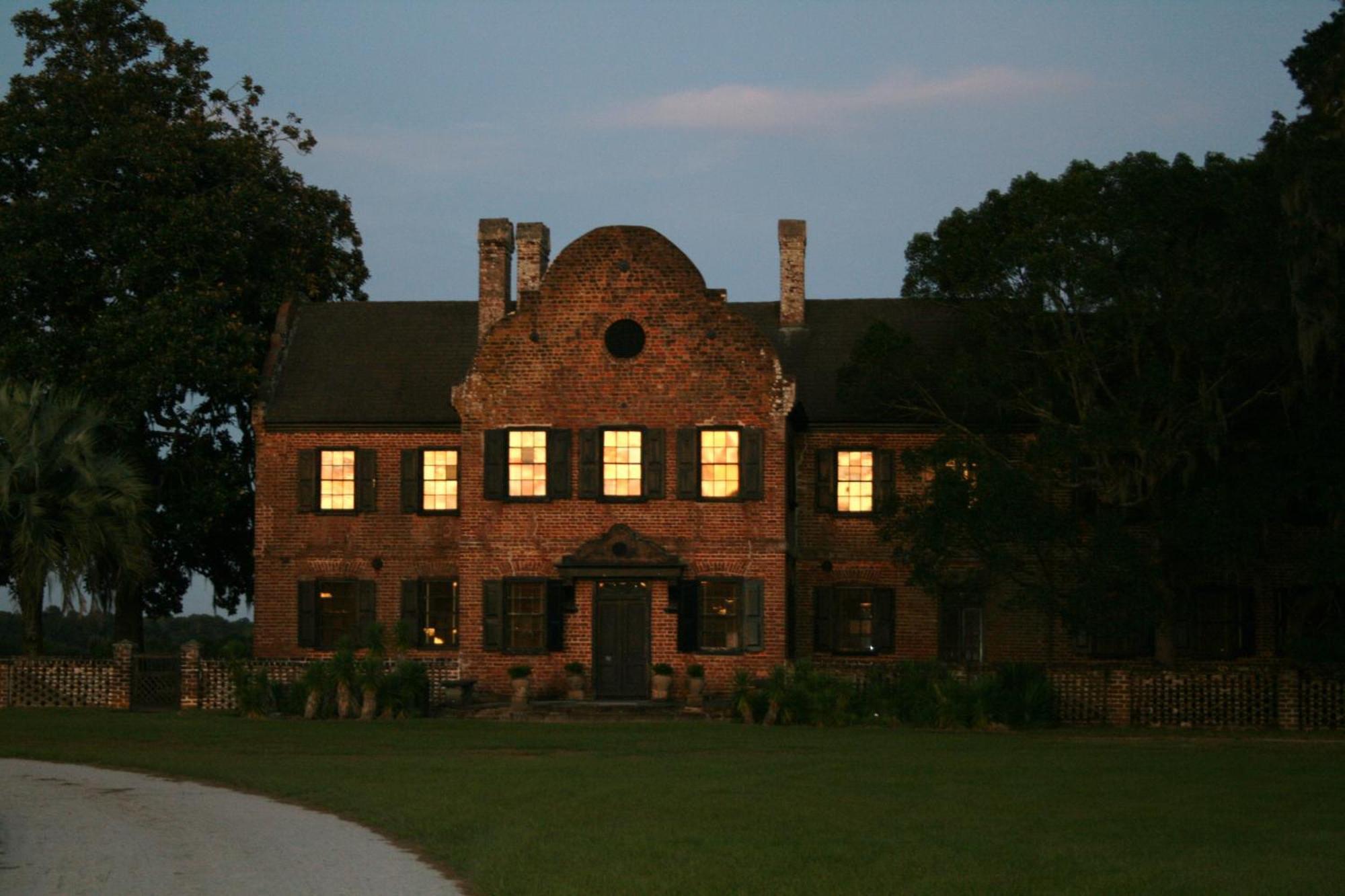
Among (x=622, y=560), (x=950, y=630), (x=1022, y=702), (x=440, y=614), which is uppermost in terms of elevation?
(x=622, y=560)

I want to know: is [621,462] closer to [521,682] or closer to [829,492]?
[829,492]

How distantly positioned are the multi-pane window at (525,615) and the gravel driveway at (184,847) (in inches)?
580

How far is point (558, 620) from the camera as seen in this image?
33.7m

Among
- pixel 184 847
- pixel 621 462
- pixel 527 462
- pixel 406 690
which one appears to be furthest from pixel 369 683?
pixel 184 847

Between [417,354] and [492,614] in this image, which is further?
[417,354]

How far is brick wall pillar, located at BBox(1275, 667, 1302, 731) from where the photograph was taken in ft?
96.2

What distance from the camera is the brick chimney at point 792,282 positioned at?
38.0 m

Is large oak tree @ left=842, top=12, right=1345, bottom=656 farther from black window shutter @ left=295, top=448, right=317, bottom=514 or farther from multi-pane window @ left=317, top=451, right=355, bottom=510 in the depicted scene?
black window shutter @ left=295, top=448, right=317, bottom=514

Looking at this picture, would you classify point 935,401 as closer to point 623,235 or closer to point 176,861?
point 623,235

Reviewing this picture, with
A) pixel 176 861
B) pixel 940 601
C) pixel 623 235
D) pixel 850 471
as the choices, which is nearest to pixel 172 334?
pixel 623 235

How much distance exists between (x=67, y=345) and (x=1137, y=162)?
22.2 m

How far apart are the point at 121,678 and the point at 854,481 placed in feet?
46.4

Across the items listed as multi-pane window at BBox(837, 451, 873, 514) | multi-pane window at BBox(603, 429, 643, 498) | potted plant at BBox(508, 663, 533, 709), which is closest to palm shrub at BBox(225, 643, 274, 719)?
potted plant at BBox(508, 663, 533, 709)

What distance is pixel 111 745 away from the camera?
2475 centimetres
